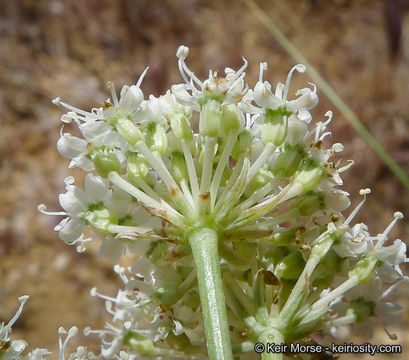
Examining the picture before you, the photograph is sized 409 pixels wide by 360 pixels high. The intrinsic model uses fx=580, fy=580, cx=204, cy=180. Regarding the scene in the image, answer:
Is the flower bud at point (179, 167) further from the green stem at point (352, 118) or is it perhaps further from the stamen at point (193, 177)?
the green stem at point (352, 118)

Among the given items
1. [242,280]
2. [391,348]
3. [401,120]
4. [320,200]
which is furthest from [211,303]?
[401,120]

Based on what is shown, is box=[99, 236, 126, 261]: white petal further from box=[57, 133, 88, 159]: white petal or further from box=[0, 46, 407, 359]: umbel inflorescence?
box=[57, 133, 88, 159]: white petal

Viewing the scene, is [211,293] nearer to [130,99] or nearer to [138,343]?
[138,343]

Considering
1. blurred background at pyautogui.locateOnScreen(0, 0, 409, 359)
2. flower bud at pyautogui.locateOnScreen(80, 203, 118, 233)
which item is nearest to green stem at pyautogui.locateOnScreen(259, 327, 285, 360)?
flower bud at pyautogui.locateOnScreen(80, 203, 118, 233)

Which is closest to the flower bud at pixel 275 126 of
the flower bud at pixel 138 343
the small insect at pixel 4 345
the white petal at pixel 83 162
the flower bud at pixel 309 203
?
the flower bud at pixel 309 203

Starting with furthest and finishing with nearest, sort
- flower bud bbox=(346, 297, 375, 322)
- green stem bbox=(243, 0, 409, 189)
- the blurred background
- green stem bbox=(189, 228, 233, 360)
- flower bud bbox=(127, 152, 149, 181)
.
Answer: the blurred background < green stem bbox=(243, 0, 409, 189) < flower bud bbox=(346, 297, 375, 322) < flower bud bbox=(127, 152, 149, 181) < green stem bbox=(189, 228, 233, 360)

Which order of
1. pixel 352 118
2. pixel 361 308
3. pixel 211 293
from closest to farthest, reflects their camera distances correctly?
pixel 211 293, pixel 361 308, pixel 352 118

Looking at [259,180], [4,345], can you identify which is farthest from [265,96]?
[4,345]
